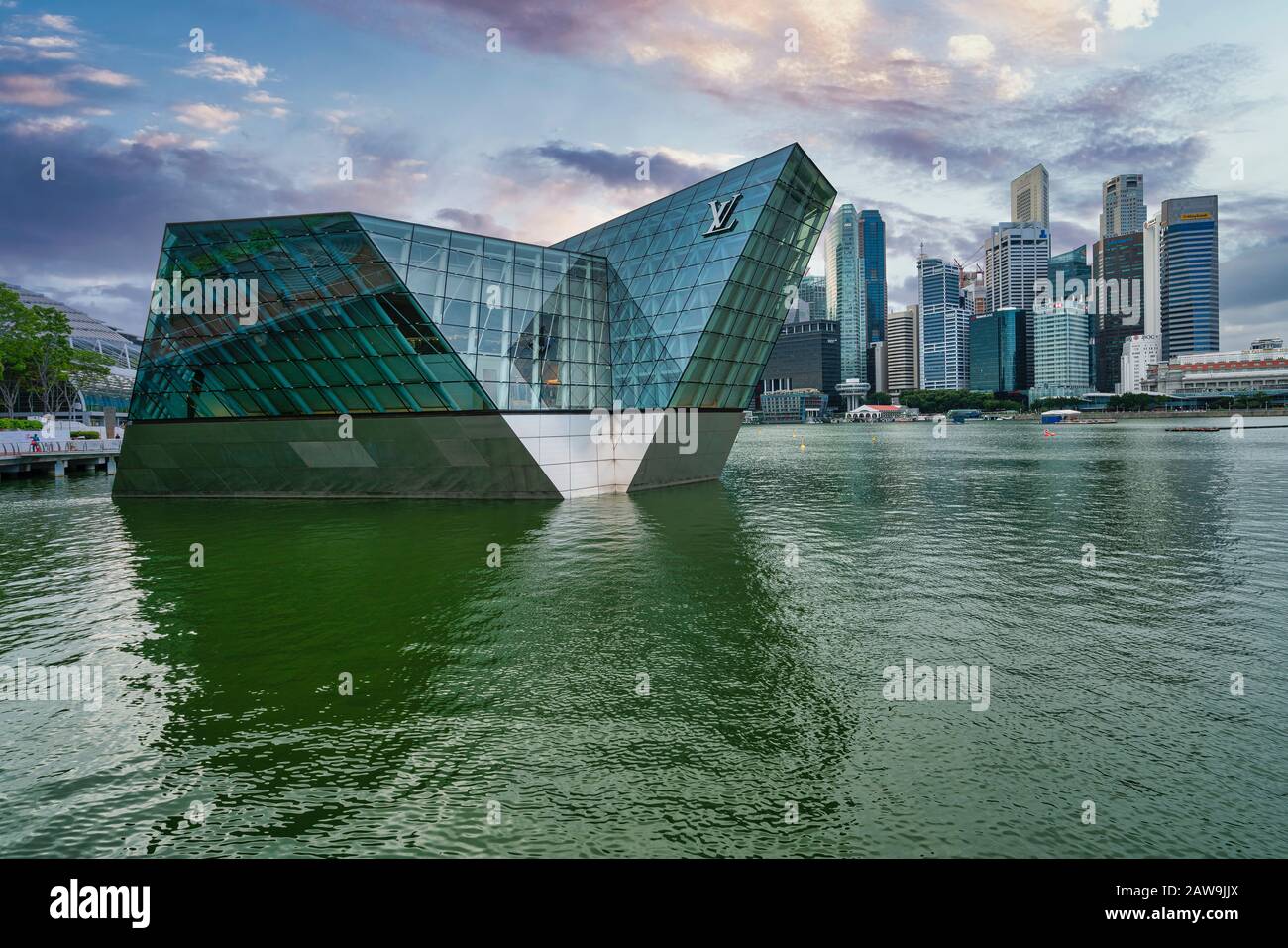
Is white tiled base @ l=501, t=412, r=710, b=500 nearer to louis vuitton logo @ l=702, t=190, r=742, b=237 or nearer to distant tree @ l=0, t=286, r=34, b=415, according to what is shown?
louis vuitton logo @ l=702, t=190, r=742, b=237

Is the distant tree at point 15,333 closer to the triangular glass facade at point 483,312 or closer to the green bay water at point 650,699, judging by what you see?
the triangular glass facade at point 483,312

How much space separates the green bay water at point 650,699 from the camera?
8211 mm

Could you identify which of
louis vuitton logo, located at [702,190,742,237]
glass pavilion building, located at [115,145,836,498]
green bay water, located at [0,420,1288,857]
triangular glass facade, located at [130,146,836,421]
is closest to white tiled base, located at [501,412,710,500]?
glass pavilion building, located at [115,145,836,498]

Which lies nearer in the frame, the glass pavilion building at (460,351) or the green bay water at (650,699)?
the green bay water at (650,699)

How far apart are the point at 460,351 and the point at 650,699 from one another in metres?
30.9

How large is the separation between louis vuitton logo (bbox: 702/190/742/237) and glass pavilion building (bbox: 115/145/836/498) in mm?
145

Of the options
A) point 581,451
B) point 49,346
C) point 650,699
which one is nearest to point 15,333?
point 49,346

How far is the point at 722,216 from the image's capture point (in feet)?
147

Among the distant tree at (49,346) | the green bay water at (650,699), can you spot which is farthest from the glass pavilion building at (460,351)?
the distant tree at (49,346)

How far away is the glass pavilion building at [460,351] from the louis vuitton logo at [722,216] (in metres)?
0.14

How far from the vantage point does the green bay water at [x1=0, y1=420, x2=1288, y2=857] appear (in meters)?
8.21

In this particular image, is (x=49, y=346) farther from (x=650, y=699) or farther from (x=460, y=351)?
(x=650, y=699)
